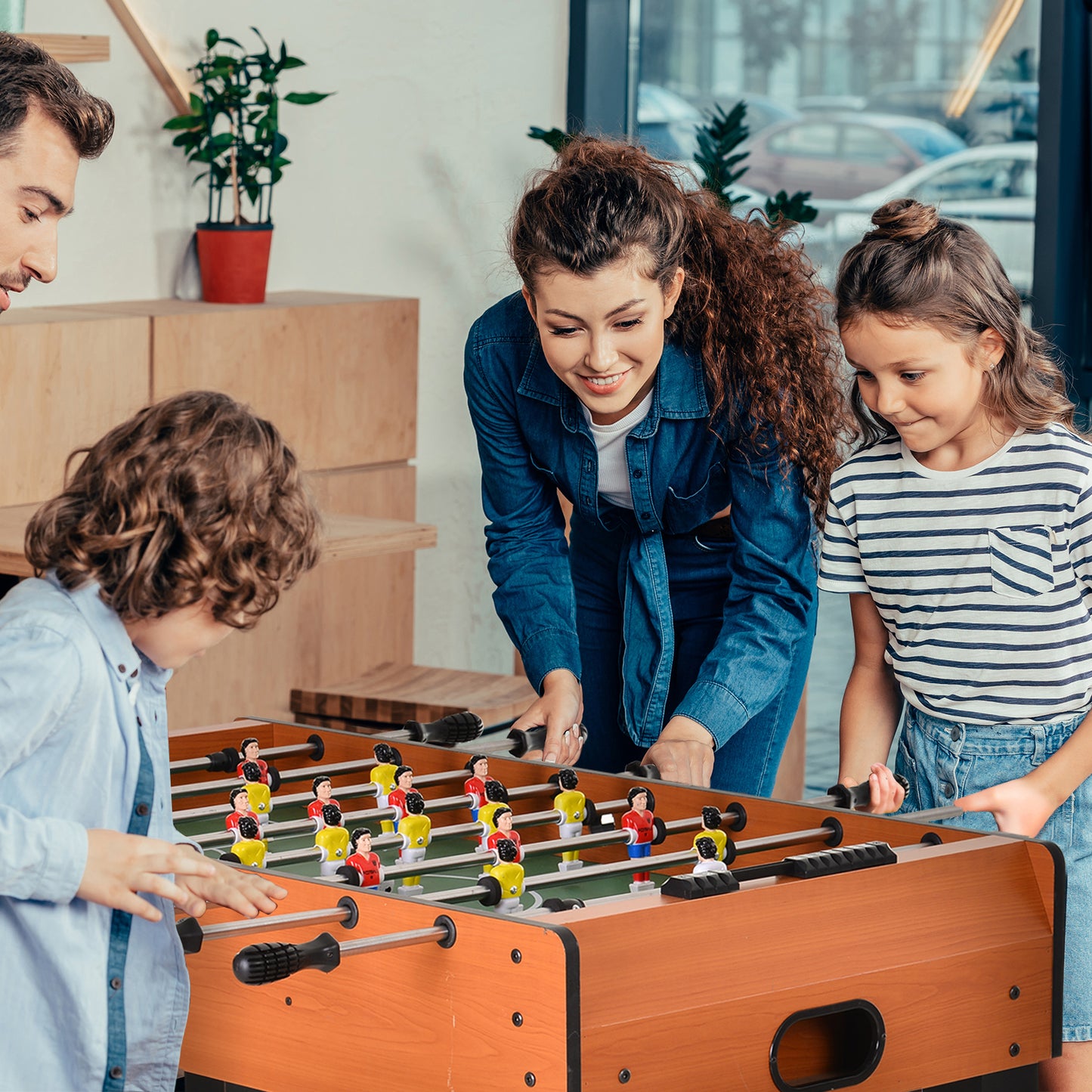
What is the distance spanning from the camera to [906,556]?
2.06 meters

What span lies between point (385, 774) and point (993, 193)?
314 cm

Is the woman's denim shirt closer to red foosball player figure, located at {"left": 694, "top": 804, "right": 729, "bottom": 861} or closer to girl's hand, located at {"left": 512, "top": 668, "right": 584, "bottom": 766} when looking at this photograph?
girl's hand, located at {"left": 512, "top": 668, "right": 584, "bottom": 766}

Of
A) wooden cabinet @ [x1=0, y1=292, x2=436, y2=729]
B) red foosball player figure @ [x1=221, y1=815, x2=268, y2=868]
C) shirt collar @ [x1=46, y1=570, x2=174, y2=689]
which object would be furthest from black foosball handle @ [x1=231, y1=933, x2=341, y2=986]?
wooden cabinet @ [x1=0, y1=292, x2=436, y2=729]

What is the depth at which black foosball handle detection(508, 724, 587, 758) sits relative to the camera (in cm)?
223

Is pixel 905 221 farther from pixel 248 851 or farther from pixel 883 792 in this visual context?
pixel 248 851

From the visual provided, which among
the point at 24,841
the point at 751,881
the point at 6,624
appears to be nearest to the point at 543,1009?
the point at 751,881

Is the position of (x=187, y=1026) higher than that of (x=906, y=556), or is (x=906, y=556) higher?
(x=906, y=556)

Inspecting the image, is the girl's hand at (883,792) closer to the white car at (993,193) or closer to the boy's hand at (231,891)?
the boy's hand at (231,891)

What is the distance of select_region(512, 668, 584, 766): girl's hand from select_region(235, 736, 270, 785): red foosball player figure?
0.34 meters

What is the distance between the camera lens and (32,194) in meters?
1.88

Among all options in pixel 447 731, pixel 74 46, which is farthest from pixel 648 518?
pixel 74 46

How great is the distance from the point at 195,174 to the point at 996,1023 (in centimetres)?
298

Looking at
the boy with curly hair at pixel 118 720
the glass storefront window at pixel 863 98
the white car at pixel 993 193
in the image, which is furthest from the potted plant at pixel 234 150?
the boy with curly hair at pixel 118 720

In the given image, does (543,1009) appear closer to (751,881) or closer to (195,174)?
(751,881)
